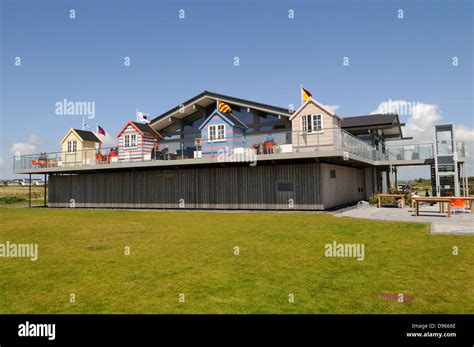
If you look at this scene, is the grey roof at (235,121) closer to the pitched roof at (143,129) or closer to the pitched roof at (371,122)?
the pitched roof at (143,129)

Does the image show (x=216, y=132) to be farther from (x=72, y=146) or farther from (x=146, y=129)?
(x=72, y=146)

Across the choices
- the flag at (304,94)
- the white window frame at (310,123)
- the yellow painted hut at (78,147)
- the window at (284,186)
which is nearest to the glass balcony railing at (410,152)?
the flag at (304,94)

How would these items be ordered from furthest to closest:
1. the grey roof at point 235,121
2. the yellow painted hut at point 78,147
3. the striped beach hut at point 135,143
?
the yellow painted hut at point 78,147
the striped beach hut at point 135,143
the grey roof at point 235,121

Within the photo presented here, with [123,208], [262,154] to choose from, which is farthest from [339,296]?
[123,208]

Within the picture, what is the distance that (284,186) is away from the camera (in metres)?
21.6

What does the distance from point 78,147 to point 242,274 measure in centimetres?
2800

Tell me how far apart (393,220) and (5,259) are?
14.3 meters

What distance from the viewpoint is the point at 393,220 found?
47.5ft

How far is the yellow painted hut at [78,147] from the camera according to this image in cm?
2952

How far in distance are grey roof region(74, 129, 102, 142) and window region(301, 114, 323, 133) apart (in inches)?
811

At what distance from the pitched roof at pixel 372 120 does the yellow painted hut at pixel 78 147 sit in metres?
23.0

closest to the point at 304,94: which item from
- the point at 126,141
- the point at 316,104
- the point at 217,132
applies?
the point at 316,104
